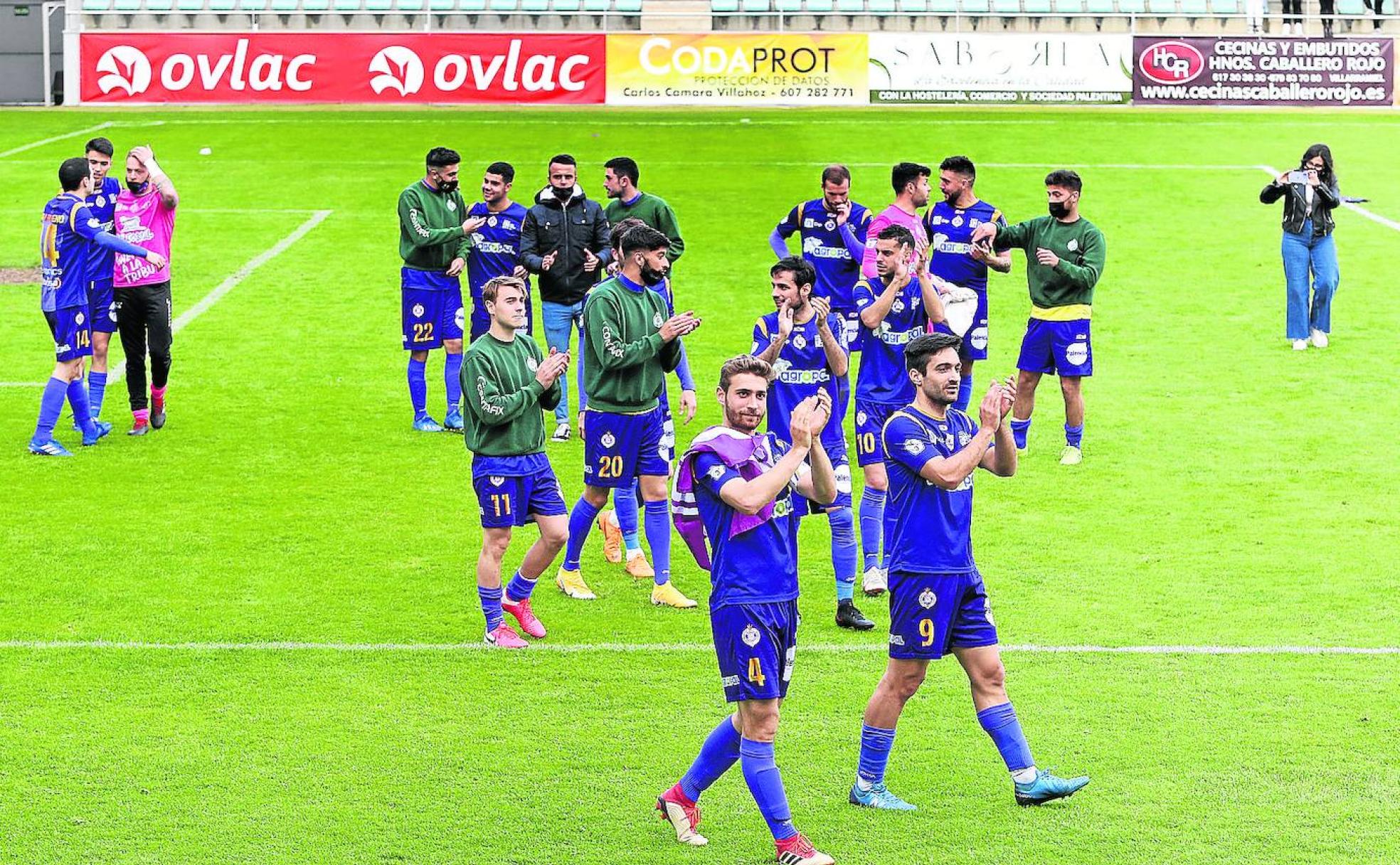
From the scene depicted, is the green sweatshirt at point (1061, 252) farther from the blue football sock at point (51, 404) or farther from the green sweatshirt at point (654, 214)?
the blue football sock at point (51, 404)

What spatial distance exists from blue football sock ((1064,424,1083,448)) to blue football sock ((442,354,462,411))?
5381 mm

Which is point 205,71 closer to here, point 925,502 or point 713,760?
point 925,502

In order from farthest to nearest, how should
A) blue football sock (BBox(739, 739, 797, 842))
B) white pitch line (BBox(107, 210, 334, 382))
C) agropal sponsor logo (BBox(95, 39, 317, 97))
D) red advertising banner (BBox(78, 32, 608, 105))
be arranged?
red advertising banner (BBox(78, 32, 608, 105)) < agropal sponsor logo (BBox(95, 39, 317, 97)) < white pitch line (BBox(107, 210, 334, 382)) < blue football sock (BBox(739, 739, 797, 842))

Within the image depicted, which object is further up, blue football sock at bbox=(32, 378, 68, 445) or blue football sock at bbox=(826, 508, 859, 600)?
blue football sock at bbox=(32, 378, 68, 445)

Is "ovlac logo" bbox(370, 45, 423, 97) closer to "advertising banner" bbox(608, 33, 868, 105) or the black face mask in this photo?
"advertising banner" bbox(608, 33, 868, 105)

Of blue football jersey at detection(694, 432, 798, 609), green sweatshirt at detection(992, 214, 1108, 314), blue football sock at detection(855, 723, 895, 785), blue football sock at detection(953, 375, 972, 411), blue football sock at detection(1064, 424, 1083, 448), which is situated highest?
green sweatshirt at detection(992, 214, 1108, 314)

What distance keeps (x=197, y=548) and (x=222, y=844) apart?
4.96 meters

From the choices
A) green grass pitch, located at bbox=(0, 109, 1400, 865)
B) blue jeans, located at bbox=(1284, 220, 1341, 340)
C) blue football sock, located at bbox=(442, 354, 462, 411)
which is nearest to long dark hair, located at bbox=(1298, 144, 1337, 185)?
blue jeans, located at bbox=(1284, 220, 1341, 340)

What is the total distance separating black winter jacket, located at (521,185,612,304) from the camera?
46.2 feet

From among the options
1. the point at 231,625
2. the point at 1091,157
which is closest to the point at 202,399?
the point at 231,625

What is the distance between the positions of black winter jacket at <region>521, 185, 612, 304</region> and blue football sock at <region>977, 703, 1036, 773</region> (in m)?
7.12

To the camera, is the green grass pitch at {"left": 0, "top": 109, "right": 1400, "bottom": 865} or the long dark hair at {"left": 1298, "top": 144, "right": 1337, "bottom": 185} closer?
the green grass pitch at {"left": 0, "top": 109, "right": 1400, "bottom": 865}

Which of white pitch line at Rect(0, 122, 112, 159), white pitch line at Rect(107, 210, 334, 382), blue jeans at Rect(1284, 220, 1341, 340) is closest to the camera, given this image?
blue jeans at Rect(1284, 220, 1341, 340)

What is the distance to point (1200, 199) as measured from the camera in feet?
84.4
